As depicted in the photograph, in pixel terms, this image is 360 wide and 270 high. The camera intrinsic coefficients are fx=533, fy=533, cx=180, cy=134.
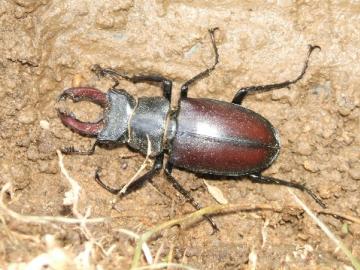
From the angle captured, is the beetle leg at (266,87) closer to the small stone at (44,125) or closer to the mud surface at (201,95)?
the mud surface at (201,95)

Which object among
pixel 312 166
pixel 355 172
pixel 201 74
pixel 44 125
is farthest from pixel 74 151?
pixel 355 172

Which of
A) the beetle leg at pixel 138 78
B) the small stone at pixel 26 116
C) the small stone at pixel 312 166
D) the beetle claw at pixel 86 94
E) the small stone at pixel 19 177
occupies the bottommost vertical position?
the small stone at pixel 19 177

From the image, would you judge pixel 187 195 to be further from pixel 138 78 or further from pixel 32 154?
pixel 32 154

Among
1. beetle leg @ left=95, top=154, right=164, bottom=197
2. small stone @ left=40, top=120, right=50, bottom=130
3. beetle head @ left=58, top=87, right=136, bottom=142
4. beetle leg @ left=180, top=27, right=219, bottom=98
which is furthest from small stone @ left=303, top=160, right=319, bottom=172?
small stone @ left=40, top=120, right=50, bottom=130

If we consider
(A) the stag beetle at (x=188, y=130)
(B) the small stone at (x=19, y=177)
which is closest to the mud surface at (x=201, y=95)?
(B) the small stone at (x=19, y=177)

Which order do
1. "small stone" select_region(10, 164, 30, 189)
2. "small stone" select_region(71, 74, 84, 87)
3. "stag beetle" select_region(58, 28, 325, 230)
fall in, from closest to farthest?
"stag beetle" select_region(58, 28, 325, 230), "small stone" select_region(10, 164, 30, 189), "small stone" select_region(71, 74, 84, 87)

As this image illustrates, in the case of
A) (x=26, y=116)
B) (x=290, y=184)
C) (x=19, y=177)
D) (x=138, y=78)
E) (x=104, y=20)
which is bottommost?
(x=19, y=177)

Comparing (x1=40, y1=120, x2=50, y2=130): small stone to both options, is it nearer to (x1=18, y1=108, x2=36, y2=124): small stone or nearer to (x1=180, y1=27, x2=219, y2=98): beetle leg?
(x1=18, y1=108, x2=36, y2=124): small stone
